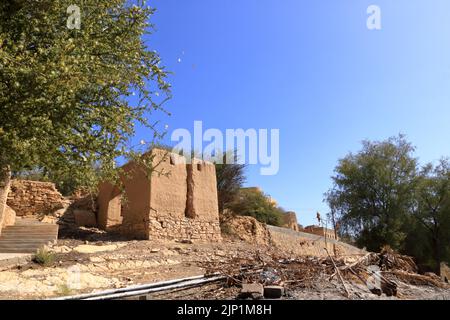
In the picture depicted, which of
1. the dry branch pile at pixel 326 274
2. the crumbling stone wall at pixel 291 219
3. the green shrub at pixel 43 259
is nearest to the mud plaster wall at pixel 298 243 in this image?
the dry branch pile at pixel 326 274

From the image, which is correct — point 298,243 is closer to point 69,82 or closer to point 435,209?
point 435,209

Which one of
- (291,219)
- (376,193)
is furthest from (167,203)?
(291,219)

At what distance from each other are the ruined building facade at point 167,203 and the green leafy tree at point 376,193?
35.4 feet

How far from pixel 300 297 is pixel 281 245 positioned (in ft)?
47.7

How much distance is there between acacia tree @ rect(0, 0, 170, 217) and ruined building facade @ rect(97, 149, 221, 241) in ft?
16.6

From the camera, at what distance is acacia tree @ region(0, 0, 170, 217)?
6.89 meters

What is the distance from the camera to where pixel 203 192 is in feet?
55.4

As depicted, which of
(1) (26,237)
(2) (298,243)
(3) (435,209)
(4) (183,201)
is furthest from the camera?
(3) (435,209)

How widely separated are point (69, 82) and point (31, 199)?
1417 cm

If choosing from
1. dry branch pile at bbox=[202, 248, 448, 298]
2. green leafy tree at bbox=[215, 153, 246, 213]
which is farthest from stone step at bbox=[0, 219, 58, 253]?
green leafy tree at bbox=[215, 153, 246, 213]

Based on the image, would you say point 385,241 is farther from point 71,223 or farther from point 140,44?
point 140,44

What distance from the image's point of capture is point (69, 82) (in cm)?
702
